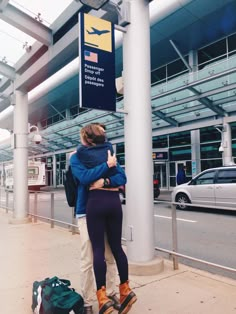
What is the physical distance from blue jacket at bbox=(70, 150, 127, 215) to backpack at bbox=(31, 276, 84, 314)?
0.74m

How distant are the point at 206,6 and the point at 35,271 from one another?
14.9m

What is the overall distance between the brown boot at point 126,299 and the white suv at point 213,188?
7.89 meters

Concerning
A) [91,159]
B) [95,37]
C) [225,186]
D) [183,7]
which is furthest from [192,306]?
[183,7]

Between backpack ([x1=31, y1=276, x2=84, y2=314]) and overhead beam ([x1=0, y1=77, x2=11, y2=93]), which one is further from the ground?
overhead beam ([x1=0, y1=77, x2=11, y2=93])

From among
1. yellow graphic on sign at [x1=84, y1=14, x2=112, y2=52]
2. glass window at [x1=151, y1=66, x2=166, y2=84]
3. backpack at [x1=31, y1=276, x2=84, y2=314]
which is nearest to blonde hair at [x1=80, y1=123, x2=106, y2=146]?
backpack at [x1=31, y1=276, x2=84, y2=314]

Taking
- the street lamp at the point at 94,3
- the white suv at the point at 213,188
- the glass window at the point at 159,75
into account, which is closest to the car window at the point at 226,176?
the white suv at the point at 213,188

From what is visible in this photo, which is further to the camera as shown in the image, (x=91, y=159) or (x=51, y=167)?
(x=51, y=167)

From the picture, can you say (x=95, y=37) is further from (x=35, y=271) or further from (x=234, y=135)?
(x=234, y=135)

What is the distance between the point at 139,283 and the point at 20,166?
20.5 feet

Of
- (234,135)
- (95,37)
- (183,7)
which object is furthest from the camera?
(234,135)

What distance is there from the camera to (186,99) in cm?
1877

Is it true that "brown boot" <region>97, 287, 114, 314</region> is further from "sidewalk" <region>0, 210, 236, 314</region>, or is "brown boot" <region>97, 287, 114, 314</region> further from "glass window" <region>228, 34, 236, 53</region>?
"glass window" <region>228, 34, 236, 53</region>

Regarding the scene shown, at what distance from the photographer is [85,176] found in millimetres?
3088

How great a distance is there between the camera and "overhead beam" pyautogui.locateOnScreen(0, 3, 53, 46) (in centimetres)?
715
